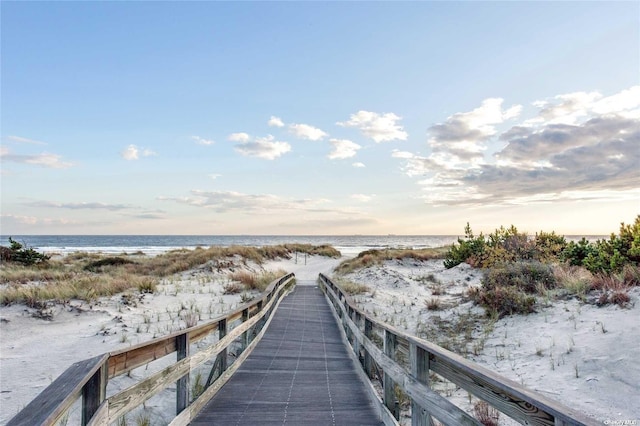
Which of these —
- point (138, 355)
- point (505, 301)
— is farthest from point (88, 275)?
point (138, 355)

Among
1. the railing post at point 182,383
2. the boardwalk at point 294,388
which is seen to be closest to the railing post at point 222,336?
the boardwalk at point 294,388

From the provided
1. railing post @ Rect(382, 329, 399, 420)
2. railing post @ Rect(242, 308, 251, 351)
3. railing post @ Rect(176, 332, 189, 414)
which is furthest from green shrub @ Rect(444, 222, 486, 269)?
railing post @ Rect(176, 332, 189, 414)

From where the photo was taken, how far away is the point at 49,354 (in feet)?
29.5

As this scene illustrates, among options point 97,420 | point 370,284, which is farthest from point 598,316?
point 370,284

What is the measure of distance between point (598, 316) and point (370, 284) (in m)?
14.1

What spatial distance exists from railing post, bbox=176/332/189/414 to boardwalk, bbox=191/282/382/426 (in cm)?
30

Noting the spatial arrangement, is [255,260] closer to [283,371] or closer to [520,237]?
[520,237]

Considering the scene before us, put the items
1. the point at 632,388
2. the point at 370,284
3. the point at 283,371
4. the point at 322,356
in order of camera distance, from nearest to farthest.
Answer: the point at 632,388
the point at 283,371
the point at 322,356
the point at 370,284

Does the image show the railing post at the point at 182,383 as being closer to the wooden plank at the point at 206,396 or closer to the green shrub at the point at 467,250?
the wooden plank at the point at 206,396

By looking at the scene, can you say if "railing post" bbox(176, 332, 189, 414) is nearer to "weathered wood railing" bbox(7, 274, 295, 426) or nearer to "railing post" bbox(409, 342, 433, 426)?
"weathered wood railing" bbox(7, 274, 295, 426)

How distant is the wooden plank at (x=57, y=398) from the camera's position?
2155mm

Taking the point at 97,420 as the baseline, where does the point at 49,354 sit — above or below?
below

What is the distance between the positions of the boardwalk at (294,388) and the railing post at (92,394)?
7.03 feet

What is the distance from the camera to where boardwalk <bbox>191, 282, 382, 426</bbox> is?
5102mm
